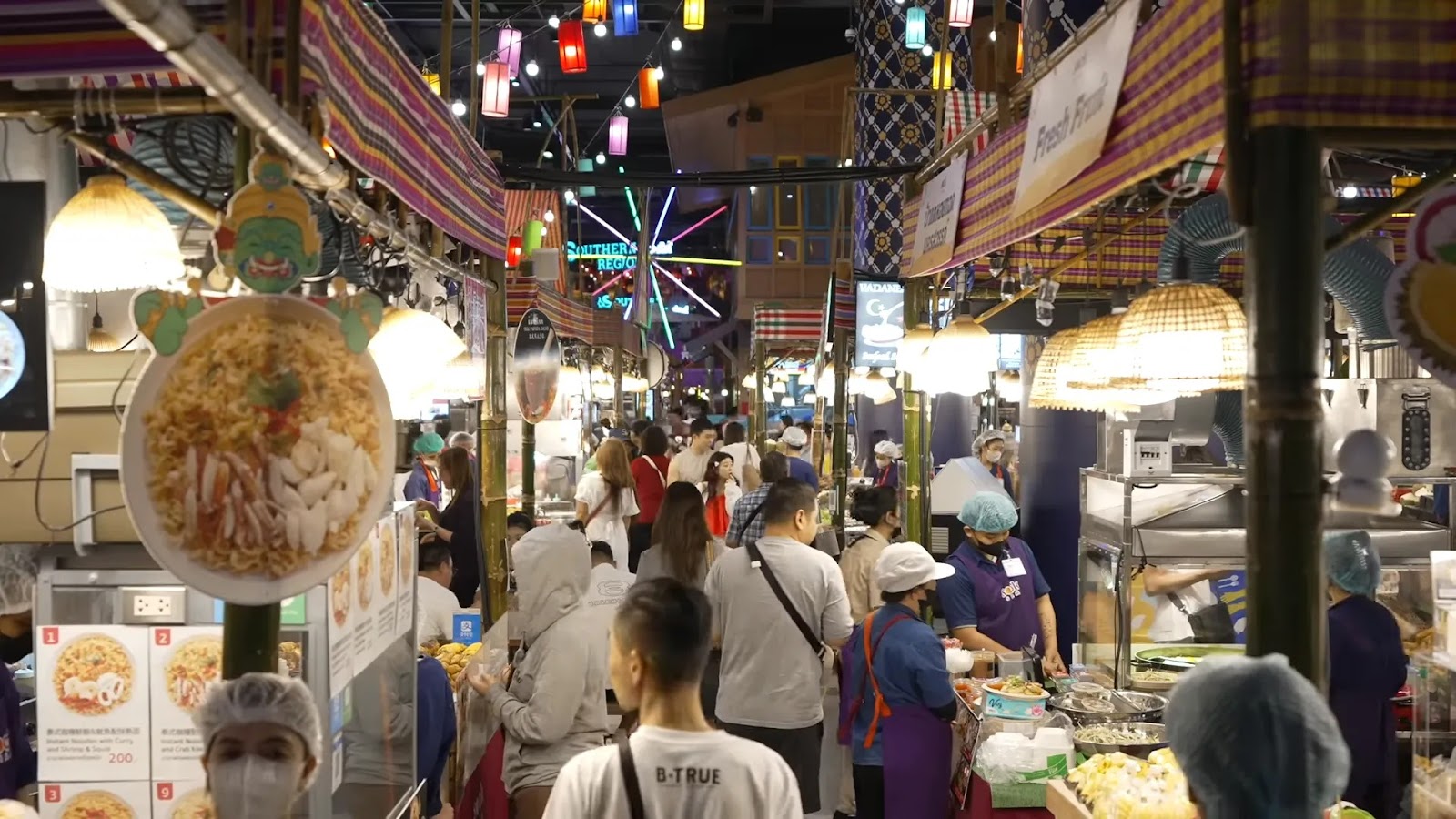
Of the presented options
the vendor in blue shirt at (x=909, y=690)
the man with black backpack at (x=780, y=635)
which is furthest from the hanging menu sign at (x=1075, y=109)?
the man with black backpack at (x=780, y=635)

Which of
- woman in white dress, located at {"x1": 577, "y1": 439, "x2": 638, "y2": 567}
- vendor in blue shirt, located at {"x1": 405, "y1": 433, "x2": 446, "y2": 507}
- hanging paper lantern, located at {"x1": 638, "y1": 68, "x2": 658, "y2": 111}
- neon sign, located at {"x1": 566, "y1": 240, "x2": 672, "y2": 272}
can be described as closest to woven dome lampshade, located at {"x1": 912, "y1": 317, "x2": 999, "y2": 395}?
woman in white dress, located at {"x1": 577, "y1": 439, "x2": 638, "y2": 567}

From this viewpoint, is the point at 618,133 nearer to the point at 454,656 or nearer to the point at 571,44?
the point at 571,44

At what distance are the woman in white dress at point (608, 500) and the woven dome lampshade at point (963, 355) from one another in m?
3.84

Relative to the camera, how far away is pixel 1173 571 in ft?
24.3

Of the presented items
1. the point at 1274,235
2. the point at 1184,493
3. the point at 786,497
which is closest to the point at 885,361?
the point at 1184,493

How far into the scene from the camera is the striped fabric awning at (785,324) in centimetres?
1916

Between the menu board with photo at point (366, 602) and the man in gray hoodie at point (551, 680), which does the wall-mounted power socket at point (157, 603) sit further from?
the man in gray hoodie at point (551, 680)

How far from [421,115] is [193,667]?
2.40 meters

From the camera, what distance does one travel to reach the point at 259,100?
259cm

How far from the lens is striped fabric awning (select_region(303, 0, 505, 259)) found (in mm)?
3430

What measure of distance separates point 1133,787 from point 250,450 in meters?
3.64

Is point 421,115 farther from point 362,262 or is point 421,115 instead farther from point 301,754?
point 301,754

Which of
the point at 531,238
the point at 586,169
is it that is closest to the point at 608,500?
the point at 531,238

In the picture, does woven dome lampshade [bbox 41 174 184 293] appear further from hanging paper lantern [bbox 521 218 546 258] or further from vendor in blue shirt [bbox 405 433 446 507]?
vendor in blue shirt [bbox 405 433 446 507]
